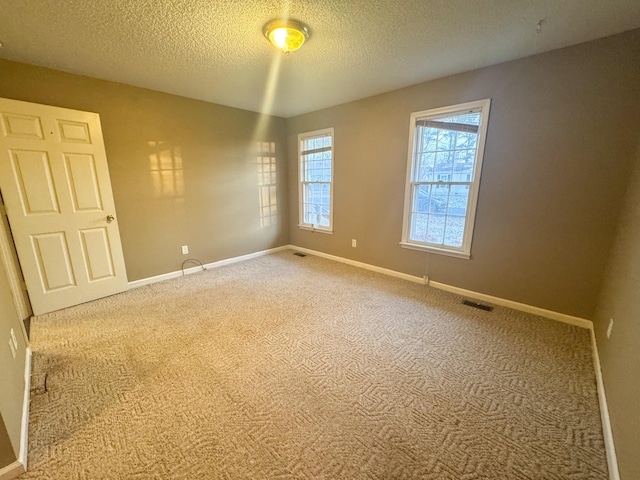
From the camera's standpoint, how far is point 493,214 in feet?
8.96

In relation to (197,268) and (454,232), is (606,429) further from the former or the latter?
(197,268)

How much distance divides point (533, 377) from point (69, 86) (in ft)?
16.0

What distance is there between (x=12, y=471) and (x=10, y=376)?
48cm

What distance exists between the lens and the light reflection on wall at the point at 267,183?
441 cm

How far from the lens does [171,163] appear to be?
3436mm

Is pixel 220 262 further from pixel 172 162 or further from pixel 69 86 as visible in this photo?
pixel 69 86

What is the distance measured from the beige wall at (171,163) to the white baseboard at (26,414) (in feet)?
5.09

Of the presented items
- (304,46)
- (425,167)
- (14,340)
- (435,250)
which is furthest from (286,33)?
(14,340)

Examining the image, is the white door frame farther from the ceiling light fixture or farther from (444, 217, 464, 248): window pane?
(444, 217, 464, 248): window pane

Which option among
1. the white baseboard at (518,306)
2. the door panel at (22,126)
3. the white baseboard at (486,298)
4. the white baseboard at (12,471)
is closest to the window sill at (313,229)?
the white baseboard at (486,298)

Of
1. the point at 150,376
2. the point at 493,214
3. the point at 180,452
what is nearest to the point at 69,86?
the point at 150,376

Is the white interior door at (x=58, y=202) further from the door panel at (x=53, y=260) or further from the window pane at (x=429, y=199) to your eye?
the window pane at (x=429, y=199)

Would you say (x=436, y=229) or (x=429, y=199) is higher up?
(x=429, y=199)

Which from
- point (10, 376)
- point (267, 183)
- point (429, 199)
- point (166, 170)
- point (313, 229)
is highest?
point (166, 170)
